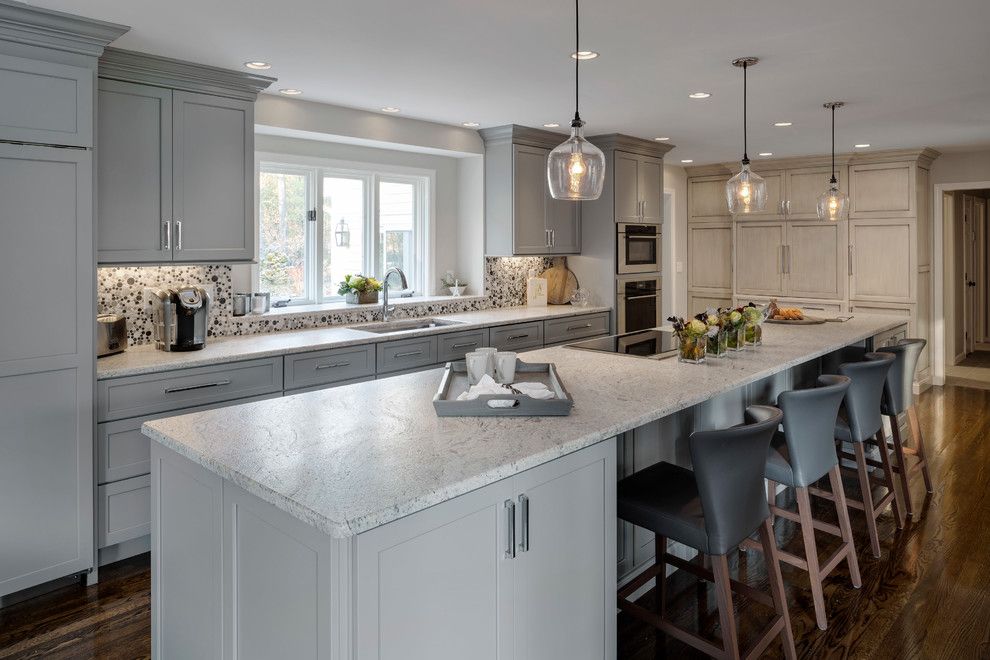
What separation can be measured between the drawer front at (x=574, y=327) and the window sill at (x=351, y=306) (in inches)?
25.7

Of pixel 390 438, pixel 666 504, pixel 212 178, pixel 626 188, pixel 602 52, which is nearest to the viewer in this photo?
pixel 390 438

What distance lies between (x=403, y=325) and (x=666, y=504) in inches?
119

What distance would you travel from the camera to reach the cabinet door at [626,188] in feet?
19.7

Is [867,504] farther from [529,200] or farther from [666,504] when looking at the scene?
[529,200]

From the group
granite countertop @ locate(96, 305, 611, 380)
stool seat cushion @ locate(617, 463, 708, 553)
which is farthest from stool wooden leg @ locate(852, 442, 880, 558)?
granite countertop @ locate(96, 305, 611, 380)

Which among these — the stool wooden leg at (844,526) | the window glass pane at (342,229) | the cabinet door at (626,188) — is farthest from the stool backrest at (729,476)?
the cabinet door at (626,188)

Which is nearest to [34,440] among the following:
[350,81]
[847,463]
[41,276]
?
[41,276]

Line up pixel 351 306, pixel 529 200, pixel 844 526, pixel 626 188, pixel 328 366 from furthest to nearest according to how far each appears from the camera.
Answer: pixel 626 188
pixel 529 200
pixel 351 306
pixel 328 366
pixel 844 526

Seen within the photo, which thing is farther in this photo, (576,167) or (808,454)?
(808,454)

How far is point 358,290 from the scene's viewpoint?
5059 mm

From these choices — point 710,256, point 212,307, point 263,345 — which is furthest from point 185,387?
point 710,256

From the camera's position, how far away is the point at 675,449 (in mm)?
3076

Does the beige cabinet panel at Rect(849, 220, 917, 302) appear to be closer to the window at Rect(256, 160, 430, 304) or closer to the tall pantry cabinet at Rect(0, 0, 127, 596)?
the window at Rect(256, 160, 430, 304)

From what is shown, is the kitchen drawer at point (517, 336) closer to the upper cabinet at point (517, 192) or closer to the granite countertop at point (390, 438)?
the upper cabinet at point (517, 192)
